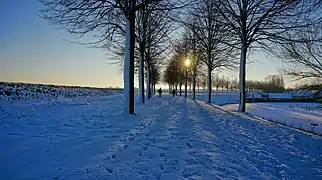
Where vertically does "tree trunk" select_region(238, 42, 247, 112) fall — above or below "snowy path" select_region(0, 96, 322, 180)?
above

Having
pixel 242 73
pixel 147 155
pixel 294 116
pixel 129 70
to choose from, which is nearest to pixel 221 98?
pixel 294 116

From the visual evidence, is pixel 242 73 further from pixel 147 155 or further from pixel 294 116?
pixel 147 155

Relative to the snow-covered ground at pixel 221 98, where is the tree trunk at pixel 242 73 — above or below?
above

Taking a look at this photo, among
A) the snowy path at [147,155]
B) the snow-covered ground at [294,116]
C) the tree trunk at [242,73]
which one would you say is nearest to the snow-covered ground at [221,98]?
the snow-covered ground at [294,116]

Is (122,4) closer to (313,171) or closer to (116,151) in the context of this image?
(116,151)

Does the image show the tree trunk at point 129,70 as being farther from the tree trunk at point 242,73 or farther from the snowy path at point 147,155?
the tree trunk at point 242,73

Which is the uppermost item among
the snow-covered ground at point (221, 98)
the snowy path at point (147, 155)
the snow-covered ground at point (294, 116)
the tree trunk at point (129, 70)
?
the tree trunk at point (129, 70)

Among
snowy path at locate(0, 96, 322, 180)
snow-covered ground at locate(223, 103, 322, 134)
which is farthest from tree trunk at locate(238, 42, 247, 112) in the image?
snowy path at locate(0, 96, 322, 180)

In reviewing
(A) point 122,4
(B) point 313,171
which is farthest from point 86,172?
(A) point 122,4

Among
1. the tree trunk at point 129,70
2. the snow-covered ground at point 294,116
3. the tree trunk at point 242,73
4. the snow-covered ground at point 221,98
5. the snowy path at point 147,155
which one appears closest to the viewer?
the snowy path at point 147,155

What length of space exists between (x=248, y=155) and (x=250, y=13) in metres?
11.3

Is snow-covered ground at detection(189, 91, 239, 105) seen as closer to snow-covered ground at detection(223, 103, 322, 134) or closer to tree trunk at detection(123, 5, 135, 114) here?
snow-covered ground at detection(223, 103, 322, 134)

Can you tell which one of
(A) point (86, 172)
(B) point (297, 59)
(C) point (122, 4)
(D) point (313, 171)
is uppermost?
(C) point (122, 4)

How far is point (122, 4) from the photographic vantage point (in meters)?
10.7
